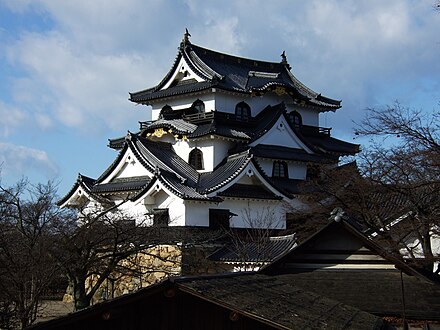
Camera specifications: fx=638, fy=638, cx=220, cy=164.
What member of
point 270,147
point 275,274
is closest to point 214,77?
point 270,147

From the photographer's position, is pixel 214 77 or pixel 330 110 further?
pixel 330 110

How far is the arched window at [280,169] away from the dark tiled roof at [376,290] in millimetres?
20623

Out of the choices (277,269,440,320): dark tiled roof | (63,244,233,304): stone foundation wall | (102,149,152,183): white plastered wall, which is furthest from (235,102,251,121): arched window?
(277,269,440,320): dark tiled roof

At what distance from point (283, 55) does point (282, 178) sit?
10668mm

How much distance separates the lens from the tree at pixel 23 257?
15.9 metres

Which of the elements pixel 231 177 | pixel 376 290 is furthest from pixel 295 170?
pixel 376 290

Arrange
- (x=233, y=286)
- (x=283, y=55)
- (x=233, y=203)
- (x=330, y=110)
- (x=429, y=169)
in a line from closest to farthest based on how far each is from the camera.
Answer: (x=233, y=286), (x=429, y=169), (x=233, y=203), (x=330, y=110), (x=283, y=55)

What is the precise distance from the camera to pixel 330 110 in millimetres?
38344

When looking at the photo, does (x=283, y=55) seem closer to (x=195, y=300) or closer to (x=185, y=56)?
(x=185, y=56)

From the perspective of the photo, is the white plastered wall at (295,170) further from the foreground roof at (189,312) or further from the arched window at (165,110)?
the foreground roof at (189,312)

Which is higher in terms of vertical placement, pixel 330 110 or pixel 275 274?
pixel 330 110

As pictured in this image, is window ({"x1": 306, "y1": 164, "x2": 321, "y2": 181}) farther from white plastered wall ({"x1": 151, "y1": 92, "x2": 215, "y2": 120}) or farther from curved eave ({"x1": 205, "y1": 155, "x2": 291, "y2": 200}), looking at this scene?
white plastered wall ({"x1": 151, "y1": 92, "x2": 215, "y2": 120})

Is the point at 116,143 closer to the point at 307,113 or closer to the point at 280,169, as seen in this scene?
the point at 280,169

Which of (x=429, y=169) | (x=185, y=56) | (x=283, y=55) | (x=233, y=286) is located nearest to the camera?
(x=233, y=286)
